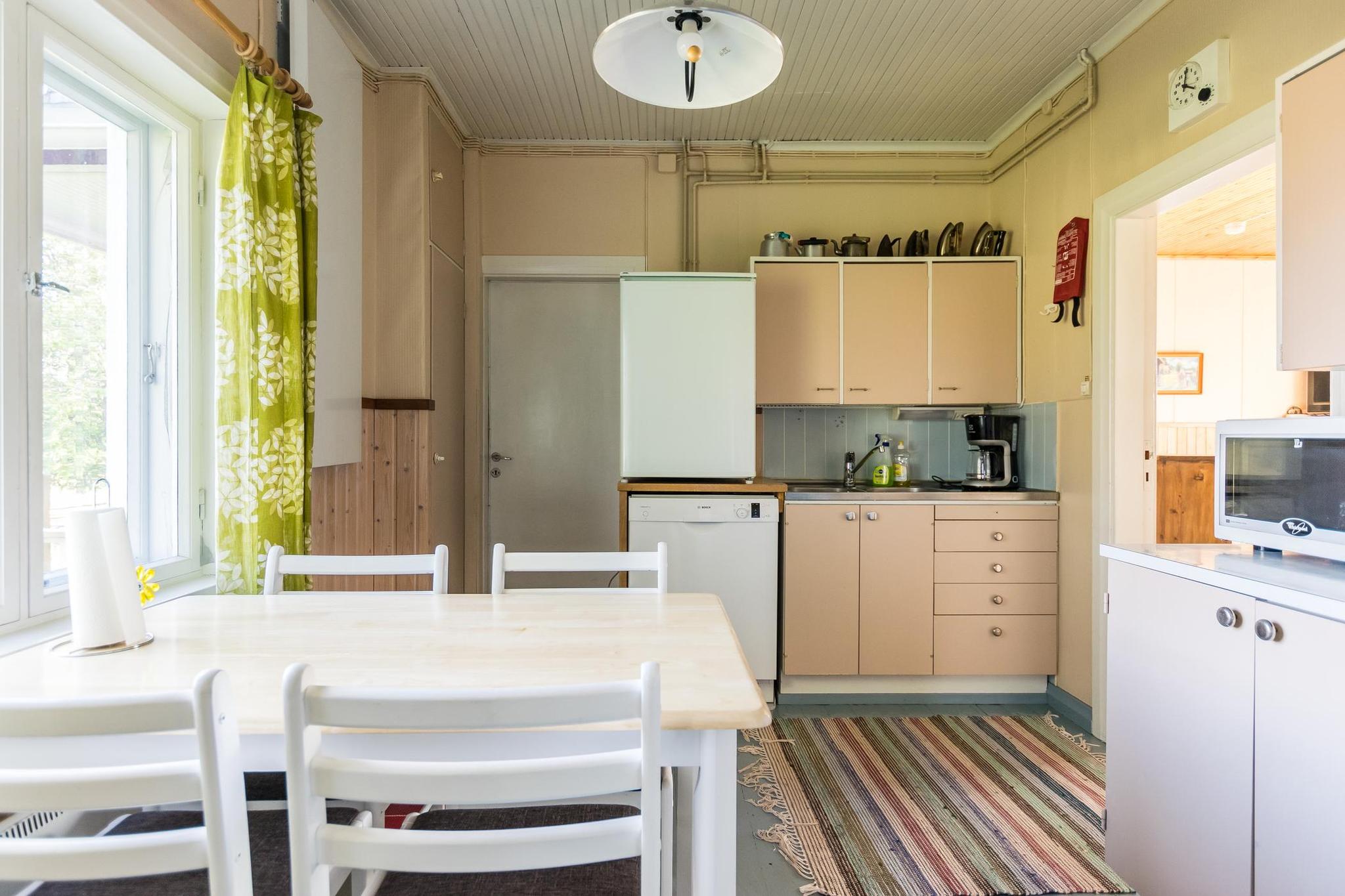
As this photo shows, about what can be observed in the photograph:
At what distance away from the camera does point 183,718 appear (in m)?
0.82

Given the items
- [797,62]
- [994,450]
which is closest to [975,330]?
[994,450]

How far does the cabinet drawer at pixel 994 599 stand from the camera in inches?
127

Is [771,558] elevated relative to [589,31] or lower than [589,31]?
lower

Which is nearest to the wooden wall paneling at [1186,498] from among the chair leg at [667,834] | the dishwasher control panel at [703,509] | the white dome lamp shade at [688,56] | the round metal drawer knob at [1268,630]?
the dishwasher control panel at [703,509]

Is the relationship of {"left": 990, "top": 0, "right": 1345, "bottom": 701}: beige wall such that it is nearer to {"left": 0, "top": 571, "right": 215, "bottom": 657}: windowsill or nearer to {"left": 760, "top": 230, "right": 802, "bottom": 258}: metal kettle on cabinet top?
{"left": 760, "top": 230, "right": 802, "bottom": 258}: metal kettle on cabinet top

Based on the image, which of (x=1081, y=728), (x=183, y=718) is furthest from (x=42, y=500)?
(x=1081, y=728)

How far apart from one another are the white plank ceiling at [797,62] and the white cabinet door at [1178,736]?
2126 mm

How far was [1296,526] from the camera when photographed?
1494mm

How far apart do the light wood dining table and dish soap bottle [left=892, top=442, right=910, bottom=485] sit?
2245 mm

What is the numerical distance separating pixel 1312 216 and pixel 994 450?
6.57 feet

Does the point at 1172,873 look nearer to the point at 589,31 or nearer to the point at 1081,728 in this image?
the point at 1081,728

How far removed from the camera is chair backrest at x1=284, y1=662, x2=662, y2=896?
83 cm

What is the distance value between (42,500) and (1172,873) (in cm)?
263

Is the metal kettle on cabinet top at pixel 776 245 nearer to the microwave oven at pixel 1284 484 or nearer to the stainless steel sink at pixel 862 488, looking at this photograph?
the stainless steel sink at pixel 862 488
